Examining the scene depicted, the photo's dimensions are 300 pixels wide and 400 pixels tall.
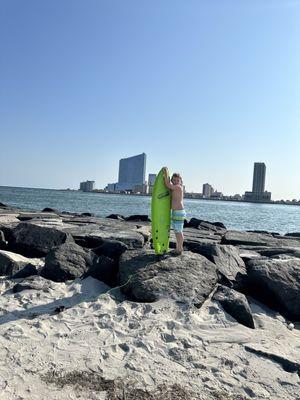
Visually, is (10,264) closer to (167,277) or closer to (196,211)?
(167,277)

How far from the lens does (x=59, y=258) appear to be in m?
8.22

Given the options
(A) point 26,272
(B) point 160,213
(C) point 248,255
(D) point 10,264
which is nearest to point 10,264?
(D) point 10,264

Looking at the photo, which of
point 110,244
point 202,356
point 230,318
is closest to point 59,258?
point 110,244

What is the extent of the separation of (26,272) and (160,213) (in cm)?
263

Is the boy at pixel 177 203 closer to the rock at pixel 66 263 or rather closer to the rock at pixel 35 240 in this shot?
the rock at pixel 66 263

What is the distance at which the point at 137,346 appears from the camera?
5.27 metres

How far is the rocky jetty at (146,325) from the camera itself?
4.49 meters

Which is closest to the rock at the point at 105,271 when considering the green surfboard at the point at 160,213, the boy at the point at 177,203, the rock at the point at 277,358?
the green surfboard at the point at 160,213

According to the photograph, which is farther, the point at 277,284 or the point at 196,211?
the point at 196,211

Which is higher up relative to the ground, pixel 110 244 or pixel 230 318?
pixel 110 244

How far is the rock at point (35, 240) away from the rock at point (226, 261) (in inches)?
122

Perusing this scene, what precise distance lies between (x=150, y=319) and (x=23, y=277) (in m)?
3.02

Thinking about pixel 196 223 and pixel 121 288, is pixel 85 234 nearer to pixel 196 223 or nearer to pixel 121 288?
pixel 121 288

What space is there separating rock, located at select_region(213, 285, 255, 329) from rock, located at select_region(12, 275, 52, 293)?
271 cm
